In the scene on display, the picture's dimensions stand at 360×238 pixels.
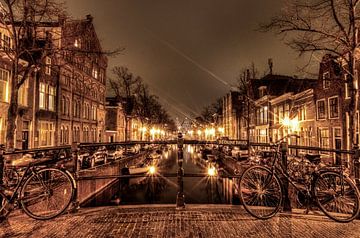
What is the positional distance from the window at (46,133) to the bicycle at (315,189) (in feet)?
75.6

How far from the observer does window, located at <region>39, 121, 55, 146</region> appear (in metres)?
23.6

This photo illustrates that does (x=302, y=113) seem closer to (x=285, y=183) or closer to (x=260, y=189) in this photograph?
(x=285, y=183)

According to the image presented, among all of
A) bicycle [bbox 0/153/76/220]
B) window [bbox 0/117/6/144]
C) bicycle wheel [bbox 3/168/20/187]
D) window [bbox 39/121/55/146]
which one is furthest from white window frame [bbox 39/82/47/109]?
bicycle [bbox 0/153/76/220]

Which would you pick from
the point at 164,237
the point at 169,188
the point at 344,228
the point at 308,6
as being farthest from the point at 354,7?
the point at 169,188

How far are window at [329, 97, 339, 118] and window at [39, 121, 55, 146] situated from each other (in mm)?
24904

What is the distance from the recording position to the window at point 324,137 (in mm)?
21670

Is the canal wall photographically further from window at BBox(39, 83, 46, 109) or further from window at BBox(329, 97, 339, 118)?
window at BBox(329, 97, 339, 118)

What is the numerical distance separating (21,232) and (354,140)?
12.1m

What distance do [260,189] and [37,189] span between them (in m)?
4.08

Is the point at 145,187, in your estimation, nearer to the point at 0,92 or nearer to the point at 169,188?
the point at 169,188

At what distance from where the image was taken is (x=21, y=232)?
3871mm

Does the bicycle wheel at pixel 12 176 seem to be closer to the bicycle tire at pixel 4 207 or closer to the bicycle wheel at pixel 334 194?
the bicycle tire at pixel 4 207

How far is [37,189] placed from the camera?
15.4 feet

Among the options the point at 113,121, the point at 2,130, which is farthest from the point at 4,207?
the point at 113,121
